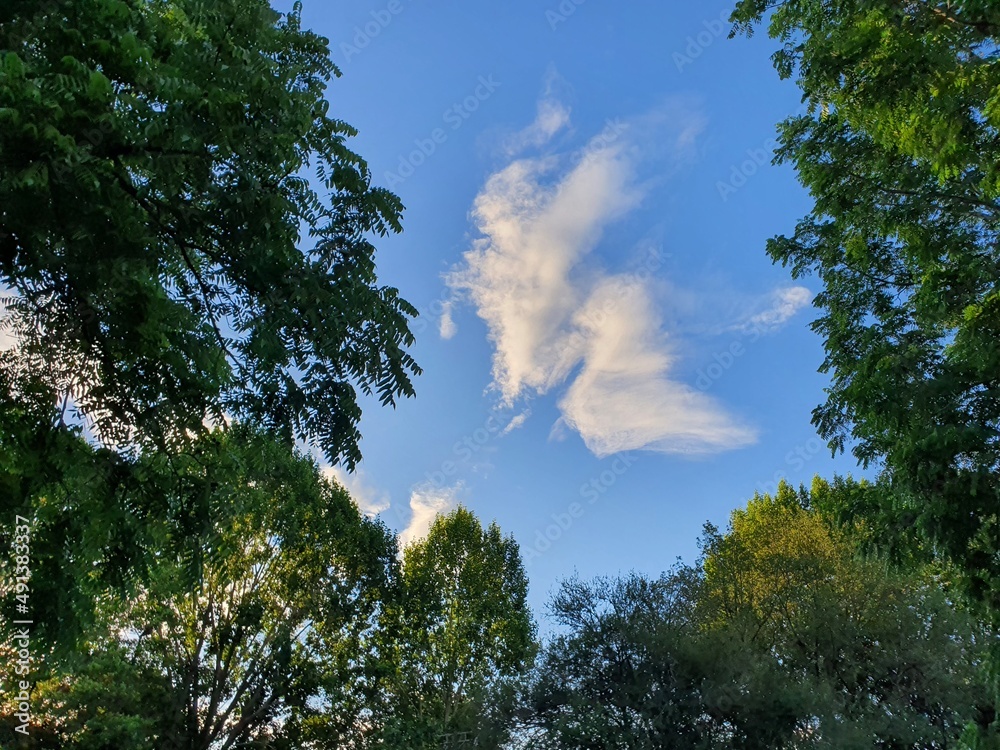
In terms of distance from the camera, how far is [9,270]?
3.88 meters

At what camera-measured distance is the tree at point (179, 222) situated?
10.5ft

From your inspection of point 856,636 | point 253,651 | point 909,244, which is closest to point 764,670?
point 856,636

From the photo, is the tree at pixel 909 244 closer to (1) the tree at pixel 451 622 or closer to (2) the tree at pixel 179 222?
(2) the tree at pixel 179 222

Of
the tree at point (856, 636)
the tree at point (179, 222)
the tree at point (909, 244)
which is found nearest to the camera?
the tree at point (179, 222)

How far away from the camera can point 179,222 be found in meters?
4.32

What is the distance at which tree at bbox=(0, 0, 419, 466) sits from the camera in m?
3.19

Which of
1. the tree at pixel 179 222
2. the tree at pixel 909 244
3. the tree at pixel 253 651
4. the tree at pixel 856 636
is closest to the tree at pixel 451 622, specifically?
the tree at pixel 253 651

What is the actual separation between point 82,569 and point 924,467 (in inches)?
381

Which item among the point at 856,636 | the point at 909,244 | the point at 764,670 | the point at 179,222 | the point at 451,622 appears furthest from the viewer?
the point at 451,622

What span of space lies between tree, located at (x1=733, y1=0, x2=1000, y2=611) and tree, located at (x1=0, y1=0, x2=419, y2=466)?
456cm

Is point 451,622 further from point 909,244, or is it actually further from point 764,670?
point 909,244

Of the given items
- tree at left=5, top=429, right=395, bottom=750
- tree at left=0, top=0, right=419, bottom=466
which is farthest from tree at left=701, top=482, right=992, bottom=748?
tree at left=5, top=429, right=395, bottom=750

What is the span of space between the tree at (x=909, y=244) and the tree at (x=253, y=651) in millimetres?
12235

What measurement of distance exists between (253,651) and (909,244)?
19906mm
